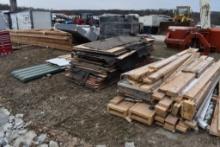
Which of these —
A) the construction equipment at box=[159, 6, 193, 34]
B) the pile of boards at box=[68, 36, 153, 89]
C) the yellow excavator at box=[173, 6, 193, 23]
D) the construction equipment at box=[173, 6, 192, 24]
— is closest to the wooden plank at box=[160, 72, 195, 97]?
the pile of boards at box=[68, 36, 153, 89]

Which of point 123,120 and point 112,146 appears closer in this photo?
point 112,146

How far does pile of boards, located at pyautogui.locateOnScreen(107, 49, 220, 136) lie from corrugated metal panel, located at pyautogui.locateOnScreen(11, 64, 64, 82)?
2954 mm

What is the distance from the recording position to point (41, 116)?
4.80 meters

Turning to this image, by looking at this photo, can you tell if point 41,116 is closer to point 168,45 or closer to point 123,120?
point 123,120

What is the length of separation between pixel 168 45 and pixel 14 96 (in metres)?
7.33

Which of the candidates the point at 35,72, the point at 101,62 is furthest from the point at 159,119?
the point at 35,72

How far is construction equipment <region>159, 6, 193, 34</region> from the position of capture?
1915 cm

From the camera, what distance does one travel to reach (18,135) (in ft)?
14.0

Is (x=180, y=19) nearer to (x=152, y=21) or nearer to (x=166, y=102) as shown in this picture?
(x=152, y=21)

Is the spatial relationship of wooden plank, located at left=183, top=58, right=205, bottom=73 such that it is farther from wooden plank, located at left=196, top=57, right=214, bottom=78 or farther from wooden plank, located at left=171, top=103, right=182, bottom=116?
wooden plank, located at left=171, top=103, right=182, bottom=116

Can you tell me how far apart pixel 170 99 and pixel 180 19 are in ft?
55.4

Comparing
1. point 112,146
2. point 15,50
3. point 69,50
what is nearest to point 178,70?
point 112,146

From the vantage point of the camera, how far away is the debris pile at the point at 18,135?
13.2ft

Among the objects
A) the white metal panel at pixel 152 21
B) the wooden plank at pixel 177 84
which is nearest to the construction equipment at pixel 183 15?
the white metal panel at pixel 152 21
